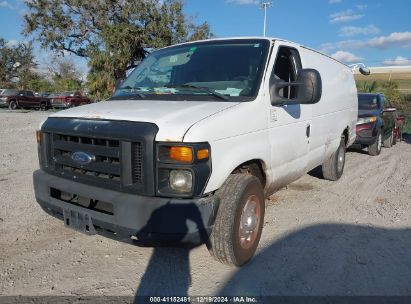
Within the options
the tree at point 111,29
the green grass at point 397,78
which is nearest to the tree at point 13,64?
the tree at point 111,29

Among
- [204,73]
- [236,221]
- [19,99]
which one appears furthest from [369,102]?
[19,99]

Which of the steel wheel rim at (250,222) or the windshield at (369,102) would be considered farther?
the windshield at (369,102)

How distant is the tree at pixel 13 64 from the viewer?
177ft

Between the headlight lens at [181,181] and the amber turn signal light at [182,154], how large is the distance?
0.10 metres

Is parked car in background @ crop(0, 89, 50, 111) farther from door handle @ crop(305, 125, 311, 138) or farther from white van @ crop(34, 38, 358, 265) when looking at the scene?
door handle @ crop(305, 125, 311, 138)

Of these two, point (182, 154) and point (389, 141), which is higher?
point (182, 154)

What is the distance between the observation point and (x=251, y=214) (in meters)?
3.86

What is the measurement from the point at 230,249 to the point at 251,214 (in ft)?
1.79

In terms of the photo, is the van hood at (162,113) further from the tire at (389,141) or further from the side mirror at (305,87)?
the tire at (389,141)

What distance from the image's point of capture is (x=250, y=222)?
Answer: 151 inches

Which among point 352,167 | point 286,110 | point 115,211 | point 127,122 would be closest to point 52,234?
point 115,211

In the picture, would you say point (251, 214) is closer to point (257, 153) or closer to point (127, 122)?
point (257, 153)

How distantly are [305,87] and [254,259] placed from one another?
185 centimetres

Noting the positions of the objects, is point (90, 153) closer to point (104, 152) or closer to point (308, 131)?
point (104, 152)
